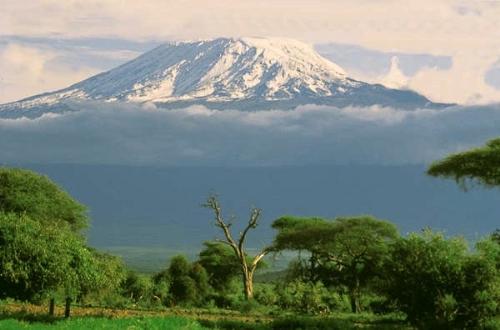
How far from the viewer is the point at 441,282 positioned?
30766mm

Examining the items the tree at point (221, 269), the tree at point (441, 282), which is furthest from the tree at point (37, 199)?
the tree at point (441, 282)

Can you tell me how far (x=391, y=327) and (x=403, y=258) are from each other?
5118 mm

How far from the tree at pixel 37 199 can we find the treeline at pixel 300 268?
0.07 meters

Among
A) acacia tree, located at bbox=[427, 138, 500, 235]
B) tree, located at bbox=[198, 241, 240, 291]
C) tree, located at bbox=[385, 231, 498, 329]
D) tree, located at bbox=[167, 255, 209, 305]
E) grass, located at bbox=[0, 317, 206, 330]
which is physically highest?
acacia tree, located at bbox=[427, 138, 500, 235]

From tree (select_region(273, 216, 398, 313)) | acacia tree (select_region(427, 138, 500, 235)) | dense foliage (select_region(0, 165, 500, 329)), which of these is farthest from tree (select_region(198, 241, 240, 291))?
acacia tree (select_region(427, 138, 500, 235))

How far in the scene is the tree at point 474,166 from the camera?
44719 mm

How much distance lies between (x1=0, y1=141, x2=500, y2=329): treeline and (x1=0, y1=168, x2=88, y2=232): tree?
0.07m

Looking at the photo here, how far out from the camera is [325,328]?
33156 millimetres

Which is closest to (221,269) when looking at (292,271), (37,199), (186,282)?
(292,271)

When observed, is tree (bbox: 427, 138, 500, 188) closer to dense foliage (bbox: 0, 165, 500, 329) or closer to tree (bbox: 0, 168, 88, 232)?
dense foliage (bbox: 0, 165, 500, 329)

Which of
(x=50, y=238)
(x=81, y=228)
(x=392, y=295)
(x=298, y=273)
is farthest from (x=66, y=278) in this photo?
(x=298, y=273)

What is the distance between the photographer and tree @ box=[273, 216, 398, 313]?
61281mm

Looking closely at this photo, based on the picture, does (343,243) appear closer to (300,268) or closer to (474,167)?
(300,268)

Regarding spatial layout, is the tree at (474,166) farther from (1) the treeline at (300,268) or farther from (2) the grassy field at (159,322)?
(2) the grassy field at (159,322)
